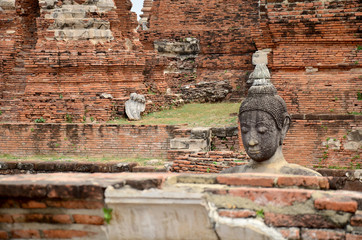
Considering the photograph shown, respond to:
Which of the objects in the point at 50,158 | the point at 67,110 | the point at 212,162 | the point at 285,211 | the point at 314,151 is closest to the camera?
the point at 285,211

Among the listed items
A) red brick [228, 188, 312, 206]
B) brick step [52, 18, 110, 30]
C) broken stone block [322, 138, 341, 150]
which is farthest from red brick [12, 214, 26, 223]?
brick step [52, 18, 110, 30]

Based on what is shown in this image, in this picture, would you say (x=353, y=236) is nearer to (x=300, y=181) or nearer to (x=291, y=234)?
(x=291, y=234)

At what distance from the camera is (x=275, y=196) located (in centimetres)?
269

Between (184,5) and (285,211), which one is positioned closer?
(285,211)

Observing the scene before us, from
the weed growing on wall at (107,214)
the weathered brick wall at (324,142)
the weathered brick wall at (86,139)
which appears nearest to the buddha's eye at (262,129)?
the weed growing on wall at (107,214)

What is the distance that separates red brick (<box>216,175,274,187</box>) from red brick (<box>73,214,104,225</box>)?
2.44 ft

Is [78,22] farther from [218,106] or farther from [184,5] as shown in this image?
[184,5]

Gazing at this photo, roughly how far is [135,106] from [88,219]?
9.55 m

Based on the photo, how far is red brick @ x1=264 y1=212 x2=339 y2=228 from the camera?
103 inches

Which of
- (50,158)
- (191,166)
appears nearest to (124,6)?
(50,158)

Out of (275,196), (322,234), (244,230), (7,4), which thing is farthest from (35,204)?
(7,4)

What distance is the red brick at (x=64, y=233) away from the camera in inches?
112

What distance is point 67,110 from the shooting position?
1214 cm

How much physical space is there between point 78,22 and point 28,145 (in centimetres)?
371
